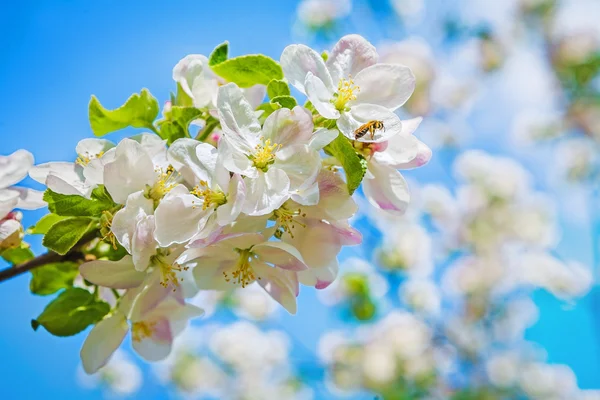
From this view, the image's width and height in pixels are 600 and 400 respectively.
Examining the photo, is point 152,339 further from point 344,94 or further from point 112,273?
point 344,94

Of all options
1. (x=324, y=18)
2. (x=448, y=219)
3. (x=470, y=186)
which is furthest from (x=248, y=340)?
(x=324, y=18)

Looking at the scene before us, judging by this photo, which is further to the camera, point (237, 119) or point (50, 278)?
point (50, 278)

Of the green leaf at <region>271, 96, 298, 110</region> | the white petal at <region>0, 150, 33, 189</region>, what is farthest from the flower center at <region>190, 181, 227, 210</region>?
the white petal at <region>0, 150, 33, 189</region>

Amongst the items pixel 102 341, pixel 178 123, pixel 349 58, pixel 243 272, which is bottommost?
pixel 102 341

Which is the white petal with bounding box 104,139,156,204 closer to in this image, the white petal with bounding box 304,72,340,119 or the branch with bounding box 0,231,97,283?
the branch with bounding box 0,231,97,283

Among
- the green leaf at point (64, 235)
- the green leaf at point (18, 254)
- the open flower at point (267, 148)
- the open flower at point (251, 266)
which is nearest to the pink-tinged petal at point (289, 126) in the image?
the open flower at point (267, 148)

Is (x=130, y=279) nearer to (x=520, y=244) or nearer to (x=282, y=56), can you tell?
(x=282, y=56)

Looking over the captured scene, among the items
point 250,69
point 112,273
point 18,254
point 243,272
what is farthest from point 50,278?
point 250,69

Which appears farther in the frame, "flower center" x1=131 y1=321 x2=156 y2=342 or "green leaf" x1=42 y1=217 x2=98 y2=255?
"flower center" x1=131 y1=321 x2=156 y2=342

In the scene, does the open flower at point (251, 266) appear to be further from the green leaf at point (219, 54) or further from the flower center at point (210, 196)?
the green leaf at point (219, 54)
